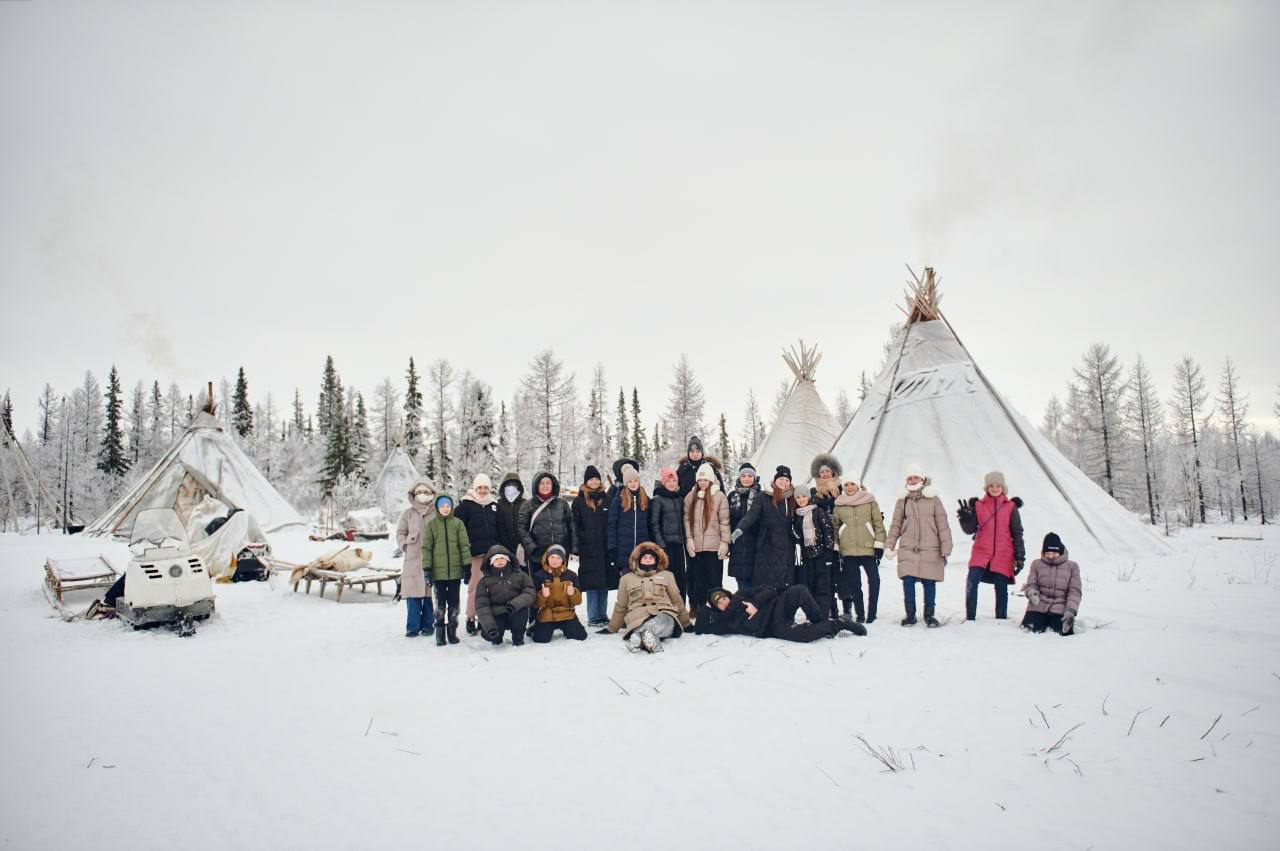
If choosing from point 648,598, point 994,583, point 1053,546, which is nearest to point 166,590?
point 648,598

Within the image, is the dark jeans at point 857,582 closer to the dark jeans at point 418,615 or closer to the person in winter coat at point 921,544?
the person in winter coat at point 921,544

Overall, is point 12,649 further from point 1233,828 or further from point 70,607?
point 1233,828

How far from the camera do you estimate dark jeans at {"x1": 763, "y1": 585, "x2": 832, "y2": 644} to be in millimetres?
5492

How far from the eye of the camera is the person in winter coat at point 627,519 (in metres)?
6.43

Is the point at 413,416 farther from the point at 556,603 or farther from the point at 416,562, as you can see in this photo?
the point at 556,603

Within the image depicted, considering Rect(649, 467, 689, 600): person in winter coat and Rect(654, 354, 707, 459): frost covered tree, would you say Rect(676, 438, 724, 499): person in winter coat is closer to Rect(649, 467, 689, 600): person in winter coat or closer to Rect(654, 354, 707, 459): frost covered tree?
Rect(649, 467, 689, 600): person in winter coat

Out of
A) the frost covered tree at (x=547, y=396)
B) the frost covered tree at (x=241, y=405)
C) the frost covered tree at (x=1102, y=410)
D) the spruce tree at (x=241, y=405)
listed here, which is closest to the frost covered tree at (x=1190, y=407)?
the frost covered tree at (x=1102, y=410)

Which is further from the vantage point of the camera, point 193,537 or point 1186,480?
point 1186,480

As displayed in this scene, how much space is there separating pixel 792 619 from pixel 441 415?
3118 cm

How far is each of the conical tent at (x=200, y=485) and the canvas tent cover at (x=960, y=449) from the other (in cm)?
1349

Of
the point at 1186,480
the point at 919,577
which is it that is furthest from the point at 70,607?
the point at 1186,480

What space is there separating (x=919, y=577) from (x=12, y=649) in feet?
27.7

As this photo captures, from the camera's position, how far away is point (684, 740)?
3.42 meters

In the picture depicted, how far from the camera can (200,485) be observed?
15109 millimetres
